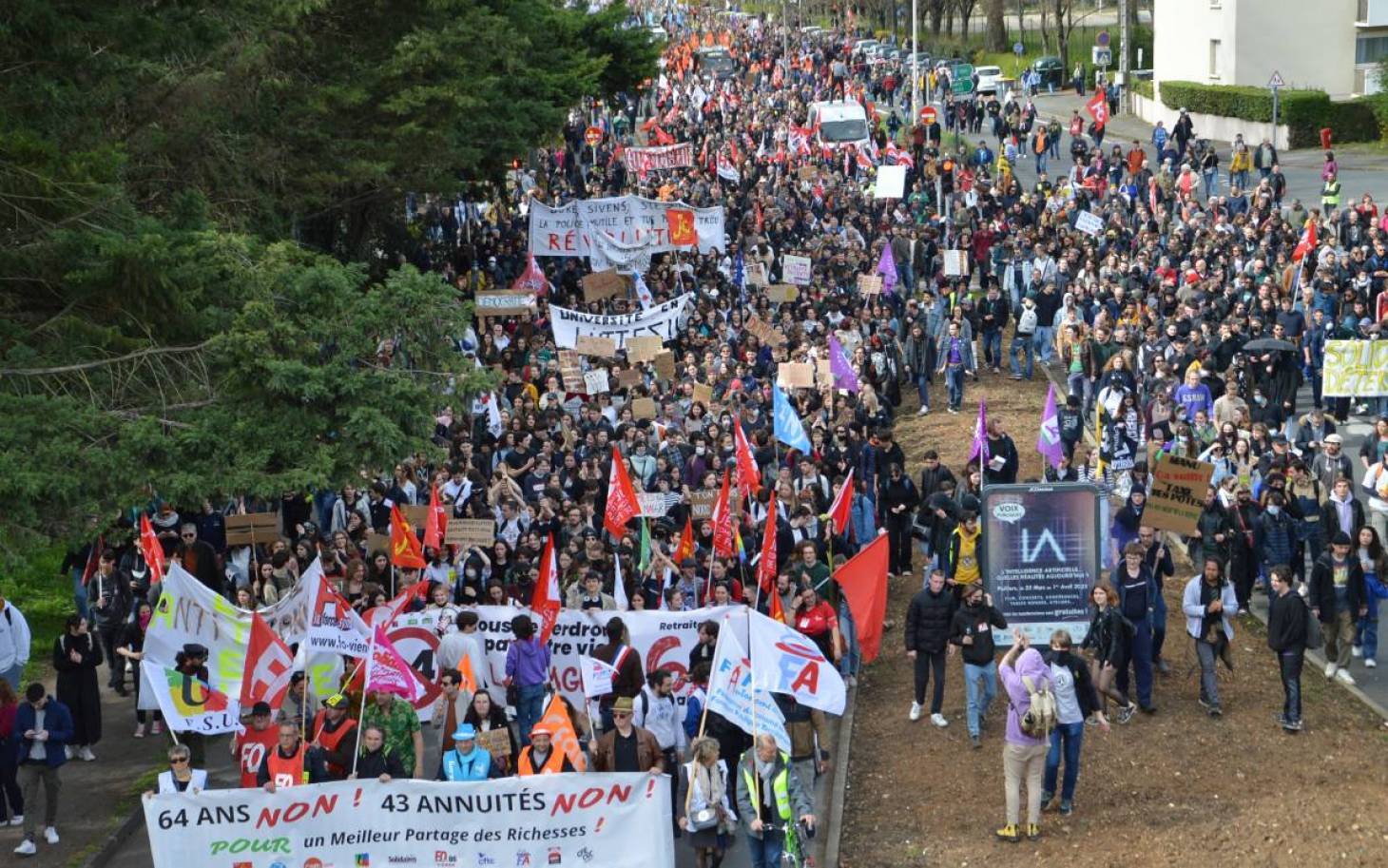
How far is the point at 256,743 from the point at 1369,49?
171 ft

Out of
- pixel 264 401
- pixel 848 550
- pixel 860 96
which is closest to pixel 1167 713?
pixel 848 550

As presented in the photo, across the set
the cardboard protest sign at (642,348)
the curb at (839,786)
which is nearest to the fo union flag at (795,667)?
the curb at (839,786)

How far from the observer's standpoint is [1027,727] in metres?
13.6

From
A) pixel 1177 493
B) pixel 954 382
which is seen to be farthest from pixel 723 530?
pixel 954 382

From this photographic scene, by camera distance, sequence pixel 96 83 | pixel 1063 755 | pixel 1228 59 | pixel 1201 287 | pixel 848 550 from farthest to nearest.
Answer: pixel 1228 59 → pixel 1201 287 → pixel 848 550 → pixel 96 83 → pixel 1063 755

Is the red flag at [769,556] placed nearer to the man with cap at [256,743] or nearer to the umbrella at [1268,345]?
the man with cap at [256,743]

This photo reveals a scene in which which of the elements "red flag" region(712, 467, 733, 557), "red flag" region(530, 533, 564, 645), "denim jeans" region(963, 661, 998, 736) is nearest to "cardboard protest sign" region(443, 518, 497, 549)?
"red flag" region(712, 467, 733, 557)

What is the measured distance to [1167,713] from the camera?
16.1 m

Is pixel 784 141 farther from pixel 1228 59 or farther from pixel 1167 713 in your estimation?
pixel 1167 713

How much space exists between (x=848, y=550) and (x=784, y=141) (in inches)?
1350

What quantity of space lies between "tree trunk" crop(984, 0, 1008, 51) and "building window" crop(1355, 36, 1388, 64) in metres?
30.4

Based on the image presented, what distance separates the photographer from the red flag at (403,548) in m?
18.0

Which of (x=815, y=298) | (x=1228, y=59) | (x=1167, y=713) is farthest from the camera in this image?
(x=1228, y=59)

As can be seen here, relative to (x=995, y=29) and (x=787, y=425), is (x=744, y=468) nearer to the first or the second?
(x=787, y=425)
